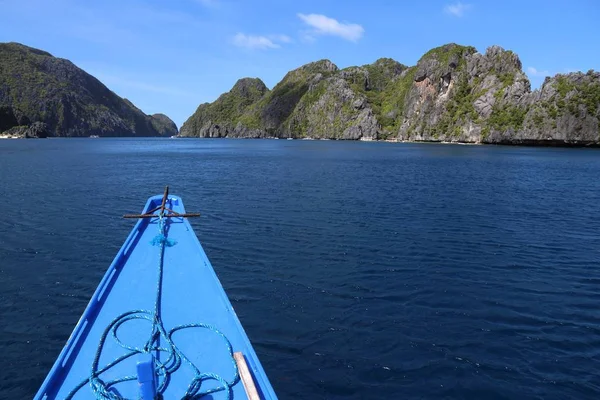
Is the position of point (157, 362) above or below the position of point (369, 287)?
above

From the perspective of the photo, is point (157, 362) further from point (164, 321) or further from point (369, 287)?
point (369, 287)

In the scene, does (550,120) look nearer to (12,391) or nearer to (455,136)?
(455,136)

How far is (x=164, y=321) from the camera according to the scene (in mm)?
7188

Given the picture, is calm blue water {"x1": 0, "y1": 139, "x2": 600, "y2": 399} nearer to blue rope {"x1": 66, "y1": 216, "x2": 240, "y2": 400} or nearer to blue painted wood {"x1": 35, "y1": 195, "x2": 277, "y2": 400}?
blue painted wood {"x1": 35, "y1": 195, "x2": 277, "y2": 400}

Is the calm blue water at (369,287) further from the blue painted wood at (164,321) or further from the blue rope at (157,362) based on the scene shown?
the blue rope at (157,362)

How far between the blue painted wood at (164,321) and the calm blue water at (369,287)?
8.29ft

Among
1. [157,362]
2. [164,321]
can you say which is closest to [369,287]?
[164,321]

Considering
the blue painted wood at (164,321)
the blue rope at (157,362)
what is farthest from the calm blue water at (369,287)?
the blue rope at (157,362)

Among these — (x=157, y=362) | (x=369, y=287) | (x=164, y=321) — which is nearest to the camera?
(x=157, y=362)

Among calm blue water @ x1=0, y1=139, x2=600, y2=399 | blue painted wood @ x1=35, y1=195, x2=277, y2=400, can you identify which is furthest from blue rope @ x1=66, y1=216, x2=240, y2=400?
calm blue water @ x1=0, y1=139, x2=600, y2=399

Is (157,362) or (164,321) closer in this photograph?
(157,362)

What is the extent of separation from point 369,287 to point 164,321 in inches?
330

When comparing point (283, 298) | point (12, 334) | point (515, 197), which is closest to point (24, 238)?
point (12, 334)

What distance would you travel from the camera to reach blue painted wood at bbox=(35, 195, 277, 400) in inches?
215
